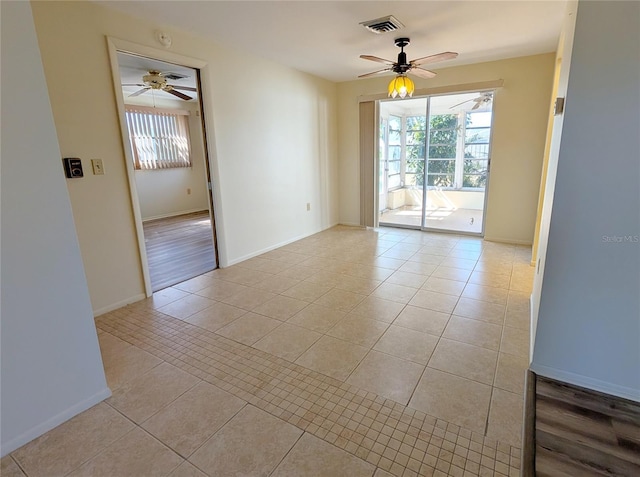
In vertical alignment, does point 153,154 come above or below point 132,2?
below

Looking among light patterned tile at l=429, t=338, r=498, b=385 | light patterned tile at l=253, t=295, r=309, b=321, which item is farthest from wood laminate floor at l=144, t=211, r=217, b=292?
light patterned tile at l=429, t=338, r=498, b=385

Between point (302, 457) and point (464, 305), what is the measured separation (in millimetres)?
1953

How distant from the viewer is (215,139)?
12.1 feet

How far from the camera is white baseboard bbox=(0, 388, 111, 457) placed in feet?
5.10

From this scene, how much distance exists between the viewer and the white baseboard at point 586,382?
178cm

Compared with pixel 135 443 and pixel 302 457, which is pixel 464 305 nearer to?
pixel 302 457

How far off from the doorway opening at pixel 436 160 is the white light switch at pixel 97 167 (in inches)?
159

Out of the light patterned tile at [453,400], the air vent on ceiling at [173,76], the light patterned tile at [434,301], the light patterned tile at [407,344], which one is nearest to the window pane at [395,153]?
the air vent on ceiling at [173,76]

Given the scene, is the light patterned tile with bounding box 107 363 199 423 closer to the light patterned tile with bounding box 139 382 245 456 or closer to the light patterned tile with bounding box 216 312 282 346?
the light patterned tile with bounding box 139 382 245 456

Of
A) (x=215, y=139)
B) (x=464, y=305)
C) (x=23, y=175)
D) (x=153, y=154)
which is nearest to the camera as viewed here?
(x=23, y=175)

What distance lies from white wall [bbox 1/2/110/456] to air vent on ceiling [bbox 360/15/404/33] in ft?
7.94

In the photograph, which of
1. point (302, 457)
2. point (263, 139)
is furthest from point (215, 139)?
point (302, 457)

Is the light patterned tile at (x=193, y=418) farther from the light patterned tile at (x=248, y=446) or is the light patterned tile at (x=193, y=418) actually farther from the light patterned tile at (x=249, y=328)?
the light patterned tile at (x=249, y=328)

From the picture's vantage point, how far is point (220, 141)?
375cm
